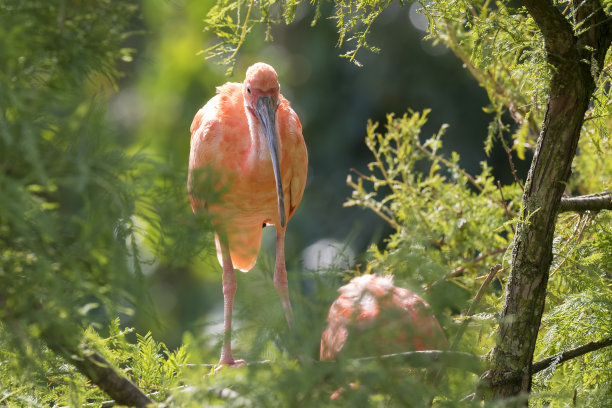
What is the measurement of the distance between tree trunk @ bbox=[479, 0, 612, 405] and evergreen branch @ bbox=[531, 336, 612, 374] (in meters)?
0.05

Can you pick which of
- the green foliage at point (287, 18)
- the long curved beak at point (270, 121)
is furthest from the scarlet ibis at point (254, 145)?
the green foliage at point (287, 18)

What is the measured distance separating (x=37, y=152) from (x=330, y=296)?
1.32 ft

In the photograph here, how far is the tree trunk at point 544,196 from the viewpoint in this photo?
126 cm

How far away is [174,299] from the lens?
18.2 feet

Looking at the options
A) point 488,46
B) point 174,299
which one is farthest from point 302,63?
point 488,46

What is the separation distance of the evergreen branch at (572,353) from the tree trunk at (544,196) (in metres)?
0.05

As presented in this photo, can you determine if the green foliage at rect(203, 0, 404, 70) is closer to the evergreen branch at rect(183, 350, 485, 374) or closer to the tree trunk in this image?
the tree trunk

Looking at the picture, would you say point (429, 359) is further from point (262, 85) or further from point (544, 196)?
point (262, 85)

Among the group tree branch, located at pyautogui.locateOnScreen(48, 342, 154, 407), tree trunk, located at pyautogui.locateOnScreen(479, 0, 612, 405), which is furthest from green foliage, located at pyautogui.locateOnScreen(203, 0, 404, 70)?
tree branch, located at pyautogui.locateOnScreen(48, 342, 154, 407)

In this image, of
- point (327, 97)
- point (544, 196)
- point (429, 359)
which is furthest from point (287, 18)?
point (327, 97)

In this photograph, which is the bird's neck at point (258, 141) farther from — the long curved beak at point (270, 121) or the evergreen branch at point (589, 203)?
the evergreen branch at point (589, 203)

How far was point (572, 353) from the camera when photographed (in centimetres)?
131

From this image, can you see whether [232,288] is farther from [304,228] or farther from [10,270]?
[304,228]

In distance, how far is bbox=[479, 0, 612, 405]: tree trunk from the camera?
4.14 feet
